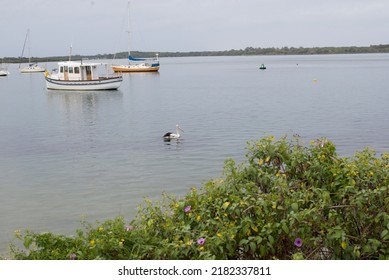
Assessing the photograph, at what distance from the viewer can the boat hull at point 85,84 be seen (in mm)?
51781

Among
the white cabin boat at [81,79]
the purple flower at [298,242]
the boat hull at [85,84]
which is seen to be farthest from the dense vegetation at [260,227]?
the boat hull at [85,84]

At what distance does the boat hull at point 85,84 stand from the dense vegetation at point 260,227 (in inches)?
1875

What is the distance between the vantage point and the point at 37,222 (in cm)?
1212

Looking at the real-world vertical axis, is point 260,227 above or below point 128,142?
above

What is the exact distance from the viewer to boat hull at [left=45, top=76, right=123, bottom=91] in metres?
51.8

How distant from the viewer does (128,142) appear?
78.3 ft

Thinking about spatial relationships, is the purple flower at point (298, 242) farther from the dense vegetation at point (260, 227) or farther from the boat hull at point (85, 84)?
the boat hull at point (85, 84)

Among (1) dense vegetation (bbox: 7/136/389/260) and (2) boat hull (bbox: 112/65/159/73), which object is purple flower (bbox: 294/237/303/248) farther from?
(2) boat hull (bbox: 112/65/159/73)

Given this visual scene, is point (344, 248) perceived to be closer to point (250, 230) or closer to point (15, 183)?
point (250, 230)

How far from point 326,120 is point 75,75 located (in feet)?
96.2

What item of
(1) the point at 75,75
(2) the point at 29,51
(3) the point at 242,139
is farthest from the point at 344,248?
(2) the point at 29,51

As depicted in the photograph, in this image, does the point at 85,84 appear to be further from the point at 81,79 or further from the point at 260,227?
the point at 260,227

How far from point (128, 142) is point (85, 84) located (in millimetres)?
29354

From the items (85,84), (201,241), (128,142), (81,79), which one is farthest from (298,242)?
(81,79)
